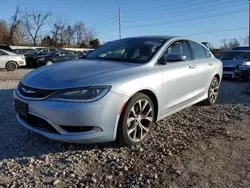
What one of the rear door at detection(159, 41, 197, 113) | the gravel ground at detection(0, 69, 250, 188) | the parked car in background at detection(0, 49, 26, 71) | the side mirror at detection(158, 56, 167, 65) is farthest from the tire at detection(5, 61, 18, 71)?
the side mirror at detection(158, 56, 167, 65)

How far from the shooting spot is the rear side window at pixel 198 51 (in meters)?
4.81

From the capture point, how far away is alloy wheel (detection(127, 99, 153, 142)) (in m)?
3.24

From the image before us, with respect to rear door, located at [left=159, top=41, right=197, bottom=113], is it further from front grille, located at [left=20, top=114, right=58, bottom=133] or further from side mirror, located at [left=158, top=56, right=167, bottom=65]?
front grille, located at [left=20, top=114, right=58, bottom=133]

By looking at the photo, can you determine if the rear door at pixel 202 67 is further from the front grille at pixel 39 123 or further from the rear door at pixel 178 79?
the front grille at pixel 39 123

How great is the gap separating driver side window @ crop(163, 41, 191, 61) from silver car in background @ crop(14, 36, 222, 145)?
0.06ft

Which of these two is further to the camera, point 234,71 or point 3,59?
point 3,59

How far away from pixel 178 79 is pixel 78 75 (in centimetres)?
165

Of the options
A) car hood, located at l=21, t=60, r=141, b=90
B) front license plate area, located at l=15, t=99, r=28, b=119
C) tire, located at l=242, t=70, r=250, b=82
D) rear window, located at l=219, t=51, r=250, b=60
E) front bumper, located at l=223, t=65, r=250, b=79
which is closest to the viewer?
car hood, located at l=21, t=60, r=141, b=90

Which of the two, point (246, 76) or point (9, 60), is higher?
point (9, 60)

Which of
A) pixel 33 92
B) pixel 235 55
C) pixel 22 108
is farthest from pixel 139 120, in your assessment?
pixel 235 55

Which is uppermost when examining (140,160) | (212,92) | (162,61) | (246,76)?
(162,61)

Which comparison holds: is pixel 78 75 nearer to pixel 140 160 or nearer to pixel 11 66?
pixel 140 160

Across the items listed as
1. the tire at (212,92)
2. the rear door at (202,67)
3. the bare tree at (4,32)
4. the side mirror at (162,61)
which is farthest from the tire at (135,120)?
the bare tree at (4,32)

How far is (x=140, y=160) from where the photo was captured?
2998 mm
